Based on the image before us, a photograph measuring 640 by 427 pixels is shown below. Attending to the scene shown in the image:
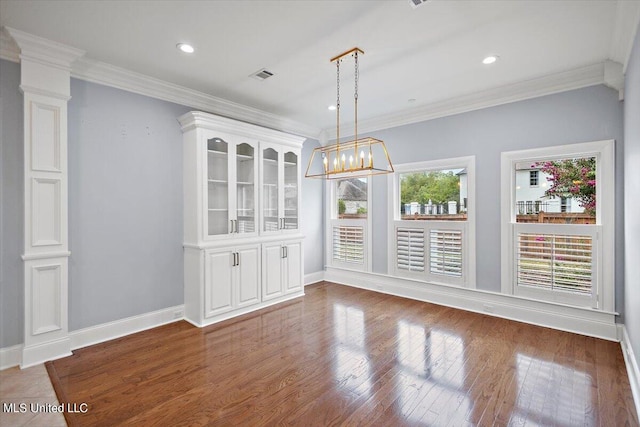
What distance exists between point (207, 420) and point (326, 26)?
304cm

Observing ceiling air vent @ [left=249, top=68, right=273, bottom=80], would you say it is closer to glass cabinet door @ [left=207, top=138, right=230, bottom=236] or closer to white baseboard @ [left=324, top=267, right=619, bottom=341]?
glass cabinet door @ [left=207, top=138, right=230, bottom=236]

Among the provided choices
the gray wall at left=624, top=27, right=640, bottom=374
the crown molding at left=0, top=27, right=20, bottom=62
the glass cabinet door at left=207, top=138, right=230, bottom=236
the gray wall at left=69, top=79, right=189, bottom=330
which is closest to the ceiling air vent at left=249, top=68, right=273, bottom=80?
the glass cabinet door at left=207, top=138, right=230, bottom=236

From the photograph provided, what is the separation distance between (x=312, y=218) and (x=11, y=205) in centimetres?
393

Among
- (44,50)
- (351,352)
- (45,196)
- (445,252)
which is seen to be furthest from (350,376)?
(44,50)

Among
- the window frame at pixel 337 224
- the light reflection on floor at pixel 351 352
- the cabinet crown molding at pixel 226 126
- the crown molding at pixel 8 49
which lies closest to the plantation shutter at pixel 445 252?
the window frame at pixel 337 224

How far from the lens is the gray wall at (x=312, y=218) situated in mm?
5625

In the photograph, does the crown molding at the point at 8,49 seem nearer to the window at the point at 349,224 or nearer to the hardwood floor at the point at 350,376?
the hardwood floor at the point at 350,376

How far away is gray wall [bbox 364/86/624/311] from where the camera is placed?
10.9 feet

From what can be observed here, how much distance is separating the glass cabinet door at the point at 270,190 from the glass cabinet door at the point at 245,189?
7.0 inches

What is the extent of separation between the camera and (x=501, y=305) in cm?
400

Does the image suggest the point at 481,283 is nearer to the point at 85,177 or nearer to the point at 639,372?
the point at 639,372

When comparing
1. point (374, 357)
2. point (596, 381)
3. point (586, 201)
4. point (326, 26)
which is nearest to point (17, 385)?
point (374, 357)

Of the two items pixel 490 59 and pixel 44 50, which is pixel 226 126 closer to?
pixel 44 50

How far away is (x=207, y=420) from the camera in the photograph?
210cm
